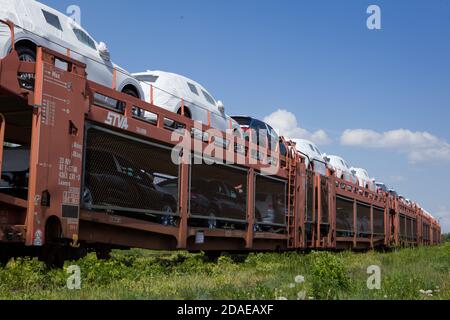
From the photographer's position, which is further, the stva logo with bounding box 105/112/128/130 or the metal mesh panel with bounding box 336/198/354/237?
the metal mesh panel with bounding box 336/198/354/237

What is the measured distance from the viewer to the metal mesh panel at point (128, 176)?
315 inches

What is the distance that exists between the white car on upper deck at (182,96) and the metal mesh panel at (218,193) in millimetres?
1395

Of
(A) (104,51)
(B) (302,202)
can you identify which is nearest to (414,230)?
(B) (302,202)

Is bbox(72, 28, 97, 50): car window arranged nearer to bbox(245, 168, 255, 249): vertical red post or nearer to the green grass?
the green grass

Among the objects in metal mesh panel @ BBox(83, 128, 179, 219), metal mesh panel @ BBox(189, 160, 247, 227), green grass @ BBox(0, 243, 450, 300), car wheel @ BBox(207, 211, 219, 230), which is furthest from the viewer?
car wheel @ BBox(207, 211, 219, 230)

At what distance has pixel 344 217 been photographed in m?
19.3

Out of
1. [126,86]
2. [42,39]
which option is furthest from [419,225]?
[42,39]

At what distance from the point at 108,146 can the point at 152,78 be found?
14.6ft

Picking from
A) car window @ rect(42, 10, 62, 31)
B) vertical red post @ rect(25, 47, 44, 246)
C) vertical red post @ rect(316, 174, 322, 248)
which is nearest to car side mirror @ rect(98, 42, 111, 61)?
car window @ rect(42, 10, 62, 31)

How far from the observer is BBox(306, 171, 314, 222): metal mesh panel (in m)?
15.7

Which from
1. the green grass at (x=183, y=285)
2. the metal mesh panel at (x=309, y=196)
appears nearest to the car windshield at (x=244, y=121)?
the metal mesh panel at (x=309, y=196)

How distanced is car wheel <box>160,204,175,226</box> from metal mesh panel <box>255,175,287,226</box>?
3488 mm

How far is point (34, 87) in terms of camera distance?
7.02 metres

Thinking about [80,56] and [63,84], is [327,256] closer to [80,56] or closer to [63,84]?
[63,84]
